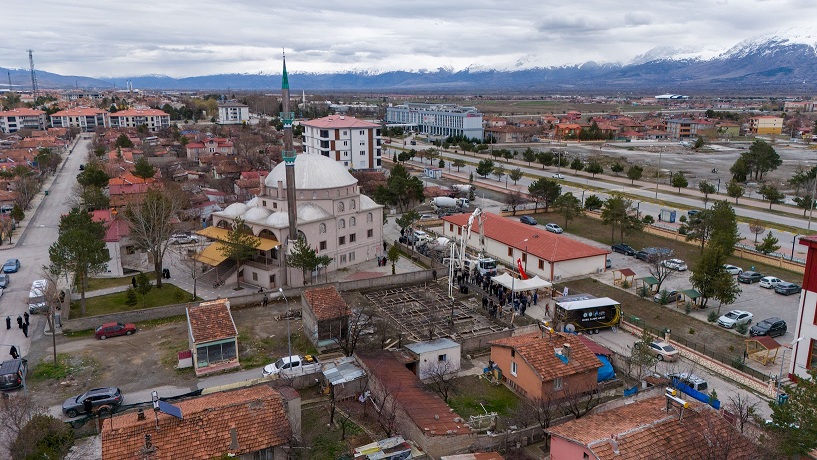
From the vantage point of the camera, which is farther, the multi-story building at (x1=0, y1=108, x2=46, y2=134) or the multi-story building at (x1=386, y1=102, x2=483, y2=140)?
the multi-story building at (x1=0, y1=108, x2=46, y2=134)

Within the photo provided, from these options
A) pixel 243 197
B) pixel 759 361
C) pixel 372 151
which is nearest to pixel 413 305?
pixel 759 361

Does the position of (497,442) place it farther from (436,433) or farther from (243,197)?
(243,197)

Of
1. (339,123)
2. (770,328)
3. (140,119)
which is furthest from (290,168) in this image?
(140,119)

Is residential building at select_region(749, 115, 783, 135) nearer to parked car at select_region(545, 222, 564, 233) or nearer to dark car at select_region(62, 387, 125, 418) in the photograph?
parked car at select_region(545, 222, 564, 233)

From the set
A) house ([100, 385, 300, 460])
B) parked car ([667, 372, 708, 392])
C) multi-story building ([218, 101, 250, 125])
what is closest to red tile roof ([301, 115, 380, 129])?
parked car ([667, 372, 708, 392])

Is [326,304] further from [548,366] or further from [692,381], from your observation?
[692,381]

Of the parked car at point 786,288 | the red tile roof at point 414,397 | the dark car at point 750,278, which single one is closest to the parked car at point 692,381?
the red tile roof at point 414,397
